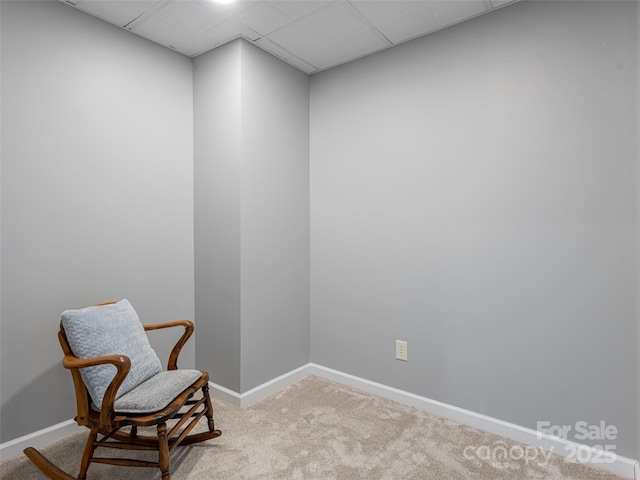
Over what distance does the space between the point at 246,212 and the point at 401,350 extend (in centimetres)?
138

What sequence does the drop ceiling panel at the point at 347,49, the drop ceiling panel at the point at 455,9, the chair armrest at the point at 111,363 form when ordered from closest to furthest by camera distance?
the chair armrest at the point at 111,363 → the drop ceiling panel at the point at 455,9 → the drop ceiling panel at the point at 347,49

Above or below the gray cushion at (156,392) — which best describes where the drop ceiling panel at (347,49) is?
above

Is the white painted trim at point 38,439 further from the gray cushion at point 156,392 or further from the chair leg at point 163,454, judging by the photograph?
the chair leg at point 163,454

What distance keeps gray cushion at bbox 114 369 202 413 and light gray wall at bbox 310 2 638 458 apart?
128 centimetres

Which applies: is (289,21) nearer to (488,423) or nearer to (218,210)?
(218,210)

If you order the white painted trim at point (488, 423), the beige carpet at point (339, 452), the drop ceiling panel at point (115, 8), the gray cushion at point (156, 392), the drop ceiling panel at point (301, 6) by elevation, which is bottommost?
the beige carpet at point (339, 452)

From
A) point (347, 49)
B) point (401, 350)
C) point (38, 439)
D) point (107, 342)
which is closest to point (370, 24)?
point (347, 49)

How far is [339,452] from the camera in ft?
6.28

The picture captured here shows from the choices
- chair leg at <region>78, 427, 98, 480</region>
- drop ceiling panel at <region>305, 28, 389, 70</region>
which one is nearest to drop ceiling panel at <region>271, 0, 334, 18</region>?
drop ceiling panel at <region>305, 28, 389, 70</region>

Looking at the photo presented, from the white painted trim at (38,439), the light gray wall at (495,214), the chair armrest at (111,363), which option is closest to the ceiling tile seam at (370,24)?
the light gray wall at (495,214)

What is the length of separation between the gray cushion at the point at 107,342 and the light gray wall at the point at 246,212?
0.62 metres

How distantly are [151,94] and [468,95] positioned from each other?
2.00 meters

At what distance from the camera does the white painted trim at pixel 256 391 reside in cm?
243

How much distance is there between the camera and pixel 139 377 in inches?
71.8
